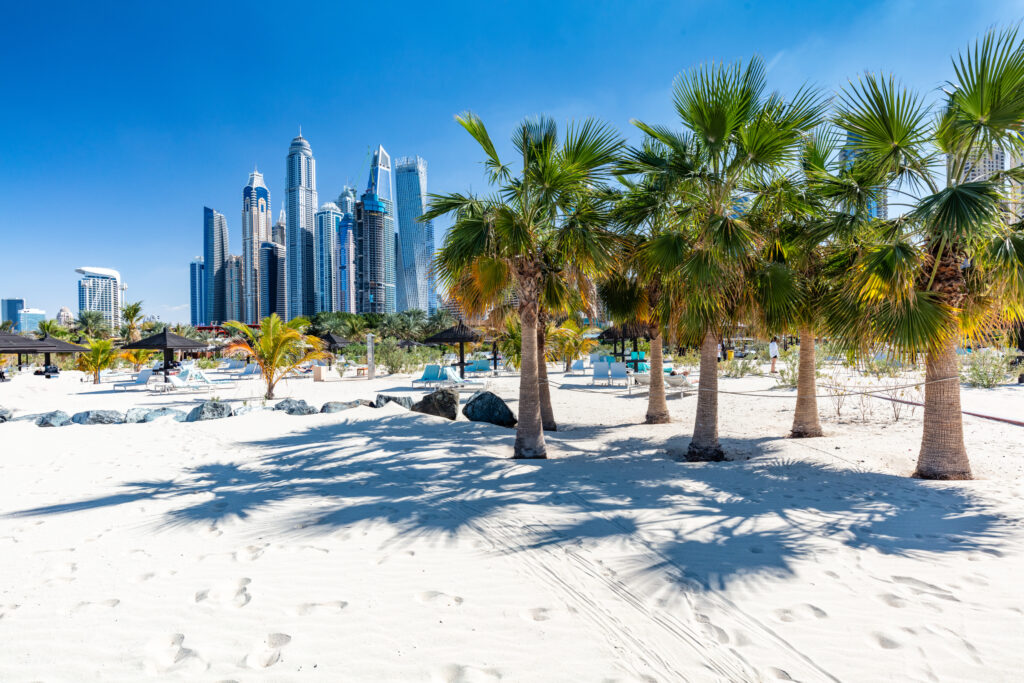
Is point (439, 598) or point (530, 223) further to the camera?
point (530, 223)

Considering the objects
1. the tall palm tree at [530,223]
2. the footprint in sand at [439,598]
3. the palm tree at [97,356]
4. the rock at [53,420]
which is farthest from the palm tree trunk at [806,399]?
the palm tree at [97,356]

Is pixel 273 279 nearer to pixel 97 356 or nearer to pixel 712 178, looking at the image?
pixel 97 356

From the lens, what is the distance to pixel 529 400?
6355mm

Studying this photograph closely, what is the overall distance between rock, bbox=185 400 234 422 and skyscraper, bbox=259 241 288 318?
152905mm

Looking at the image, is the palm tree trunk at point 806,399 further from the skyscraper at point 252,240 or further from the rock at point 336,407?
the skyscraper at point 252,240

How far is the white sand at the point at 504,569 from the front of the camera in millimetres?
2117

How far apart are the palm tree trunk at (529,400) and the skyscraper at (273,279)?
6207 inches

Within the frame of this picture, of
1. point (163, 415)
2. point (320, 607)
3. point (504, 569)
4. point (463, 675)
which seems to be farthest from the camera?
point (163, 415)

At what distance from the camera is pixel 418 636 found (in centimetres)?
229

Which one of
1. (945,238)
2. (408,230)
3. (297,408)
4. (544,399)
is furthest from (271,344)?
(408,230)

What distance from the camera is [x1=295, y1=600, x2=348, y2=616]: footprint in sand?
2.49 metres

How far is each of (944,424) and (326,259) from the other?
16372 cm

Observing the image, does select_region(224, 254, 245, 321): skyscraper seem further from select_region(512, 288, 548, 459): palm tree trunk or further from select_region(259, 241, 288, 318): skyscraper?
select_region(512, 288, 548, 459): palm tree trunk

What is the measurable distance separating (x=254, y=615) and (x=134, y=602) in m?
0.70
